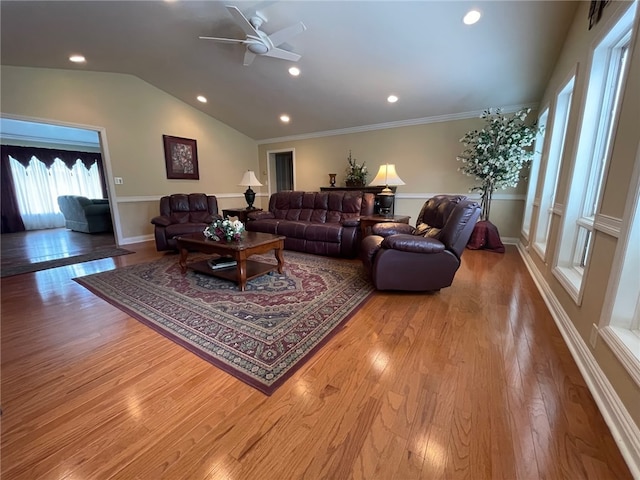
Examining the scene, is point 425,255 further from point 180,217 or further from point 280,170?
point 280,170

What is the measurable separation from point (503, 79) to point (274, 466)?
5.02 metres

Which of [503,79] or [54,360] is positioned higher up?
[503,79]

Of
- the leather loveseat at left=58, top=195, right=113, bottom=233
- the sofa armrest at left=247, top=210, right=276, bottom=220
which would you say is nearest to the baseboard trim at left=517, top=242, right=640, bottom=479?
the sofa armrest at left=247, top=210, right=276, bottom=220

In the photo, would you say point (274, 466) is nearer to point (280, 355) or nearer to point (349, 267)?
point (280, 355)

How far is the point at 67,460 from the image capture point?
1055 millimetres

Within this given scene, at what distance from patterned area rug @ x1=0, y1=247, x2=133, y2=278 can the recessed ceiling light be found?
5.50 metres

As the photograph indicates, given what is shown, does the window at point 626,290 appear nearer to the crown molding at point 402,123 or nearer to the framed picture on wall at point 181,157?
the crown molding at point 402,123

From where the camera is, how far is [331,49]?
3490mm

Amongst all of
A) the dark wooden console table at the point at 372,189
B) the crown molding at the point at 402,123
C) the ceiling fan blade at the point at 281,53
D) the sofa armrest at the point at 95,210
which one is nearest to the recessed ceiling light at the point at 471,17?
the ceiling fan blade at the point at 281,53

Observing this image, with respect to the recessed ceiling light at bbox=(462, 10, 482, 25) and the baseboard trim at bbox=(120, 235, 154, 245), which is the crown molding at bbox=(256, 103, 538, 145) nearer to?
the recessed ceiling light at bbox=(462, 10, 482, 25)

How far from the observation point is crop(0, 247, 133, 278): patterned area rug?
11.1ft

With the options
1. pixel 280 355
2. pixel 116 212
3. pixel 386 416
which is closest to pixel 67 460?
pixel 280 355

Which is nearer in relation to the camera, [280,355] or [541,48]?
[280,355]

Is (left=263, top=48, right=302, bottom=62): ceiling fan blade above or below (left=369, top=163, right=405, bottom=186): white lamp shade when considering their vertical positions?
above
